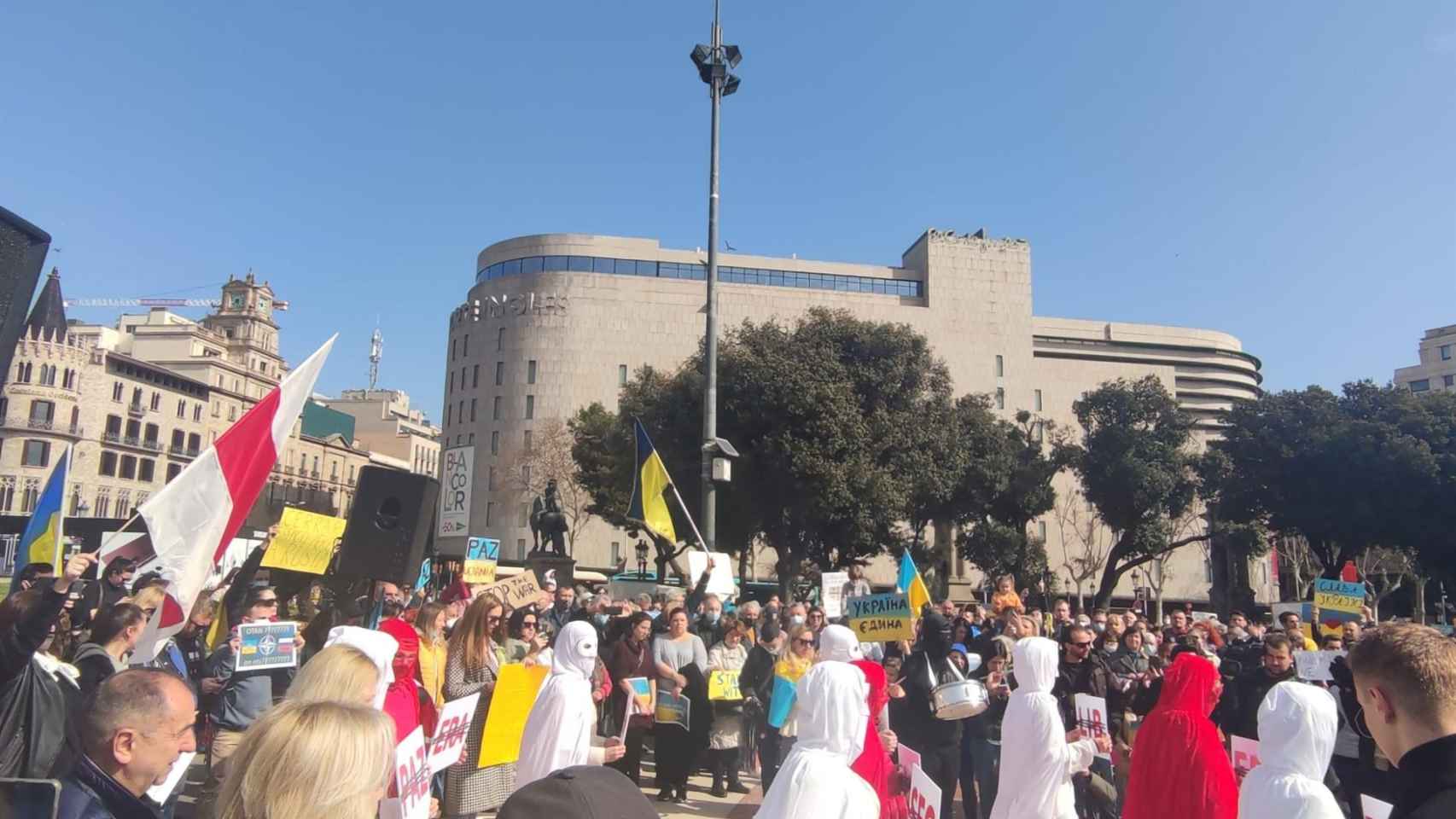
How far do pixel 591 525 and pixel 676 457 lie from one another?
32541 millimetres

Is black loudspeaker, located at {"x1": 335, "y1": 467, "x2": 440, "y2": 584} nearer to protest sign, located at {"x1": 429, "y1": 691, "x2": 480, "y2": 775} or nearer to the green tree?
protest sign, located at {"x1": 429, "y1": 691, "x2": 480, "y2": 775}

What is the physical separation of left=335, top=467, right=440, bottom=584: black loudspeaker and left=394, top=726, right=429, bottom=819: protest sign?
3027mm

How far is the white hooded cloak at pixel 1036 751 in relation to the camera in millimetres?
5320

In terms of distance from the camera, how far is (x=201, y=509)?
572 centimetres

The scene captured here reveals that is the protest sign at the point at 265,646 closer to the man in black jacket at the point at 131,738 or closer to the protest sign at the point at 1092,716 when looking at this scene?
the man in black jacket at the point at 131,738

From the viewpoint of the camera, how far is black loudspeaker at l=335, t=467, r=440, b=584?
7371 millimetres

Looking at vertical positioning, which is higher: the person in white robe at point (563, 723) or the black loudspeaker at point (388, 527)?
the black loudspeaker at point (388, 527)

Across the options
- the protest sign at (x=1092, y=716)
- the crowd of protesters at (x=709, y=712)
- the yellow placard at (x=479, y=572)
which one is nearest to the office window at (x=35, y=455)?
the crowd of protesters at (x=709, y=712)

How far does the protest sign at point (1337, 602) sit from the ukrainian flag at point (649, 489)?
32.2 ft

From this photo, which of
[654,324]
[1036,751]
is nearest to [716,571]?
[1036,751]

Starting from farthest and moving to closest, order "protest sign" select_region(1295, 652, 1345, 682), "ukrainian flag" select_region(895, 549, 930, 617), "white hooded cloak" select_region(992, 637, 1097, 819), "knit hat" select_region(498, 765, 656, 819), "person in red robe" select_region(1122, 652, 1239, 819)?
"ukrainian flag" select_region(895, 549, 930, 617), "protest sign" select_region(1295, 652, 1345, 682), "white hooded cloak" select_region(992, 637, 1097, 819), "person in red robe" select_region(1122, 652, 1239, 819), "knit hat" select_region(498, 765, 656, 819)

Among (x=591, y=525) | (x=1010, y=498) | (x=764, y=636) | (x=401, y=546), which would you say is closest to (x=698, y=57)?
(x=764, y=636)

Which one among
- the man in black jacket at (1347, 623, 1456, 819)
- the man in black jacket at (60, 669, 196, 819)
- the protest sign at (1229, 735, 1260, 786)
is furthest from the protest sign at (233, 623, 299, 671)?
the protest sign at (1229, 735, 1260, 786)

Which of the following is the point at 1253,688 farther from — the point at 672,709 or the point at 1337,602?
the point at 1337,602
